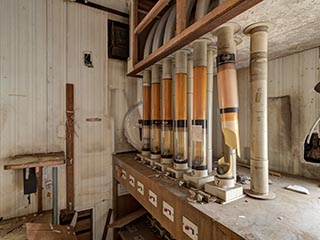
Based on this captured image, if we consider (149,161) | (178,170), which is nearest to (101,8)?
(149,161)

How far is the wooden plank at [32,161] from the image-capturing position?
5.17 feet

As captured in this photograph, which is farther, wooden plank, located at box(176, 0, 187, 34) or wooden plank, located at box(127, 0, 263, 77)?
wooden plank, located at box(176, 0, 187, 34)

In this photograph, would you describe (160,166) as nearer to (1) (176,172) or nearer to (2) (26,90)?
(1) (176,172)

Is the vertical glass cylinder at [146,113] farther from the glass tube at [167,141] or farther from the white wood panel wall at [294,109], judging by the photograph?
the white wood panel wall at [294,109]

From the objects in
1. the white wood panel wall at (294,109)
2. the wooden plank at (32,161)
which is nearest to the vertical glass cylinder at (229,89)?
the white wood panel wall at (294,109)

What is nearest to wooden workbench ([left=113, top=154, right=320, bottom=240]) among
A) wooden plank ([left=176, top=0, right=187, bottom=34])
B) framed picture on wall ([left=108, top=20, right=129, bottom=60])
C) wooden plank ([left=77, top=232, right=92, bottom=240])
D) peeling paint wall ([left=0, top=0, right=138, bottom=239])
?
wooden plank ([left=176, top=0, right=187, bottom=34])

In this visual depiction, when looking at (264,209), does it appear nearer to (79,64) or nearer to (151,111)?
(151,111)

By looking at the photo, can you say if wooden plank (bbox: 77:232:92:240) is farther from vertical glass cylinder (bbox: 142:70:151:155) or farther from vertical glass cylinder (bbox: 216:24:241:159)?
vertical glass cylinder (bbox: 216:24:241:159)

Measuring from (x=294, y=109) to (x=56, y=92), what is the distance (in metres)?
2.30

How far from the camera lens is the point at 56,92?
6.68ft

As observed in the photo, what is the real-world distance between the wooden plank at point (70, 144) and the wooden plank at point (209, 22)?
3.80 ft

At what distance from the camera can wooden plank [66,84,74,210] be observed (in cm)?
208

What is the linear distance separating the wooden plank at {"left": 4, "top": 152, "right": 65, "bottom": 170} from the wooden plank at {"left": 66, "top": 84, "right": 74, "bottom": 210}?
0.27m

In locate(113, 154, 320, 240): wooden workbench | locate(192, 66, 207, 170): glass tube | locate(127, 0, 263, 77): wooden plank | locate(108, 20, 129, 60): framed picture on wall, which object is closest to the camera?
locate(113, 154, 320, 240): wooden workbench
